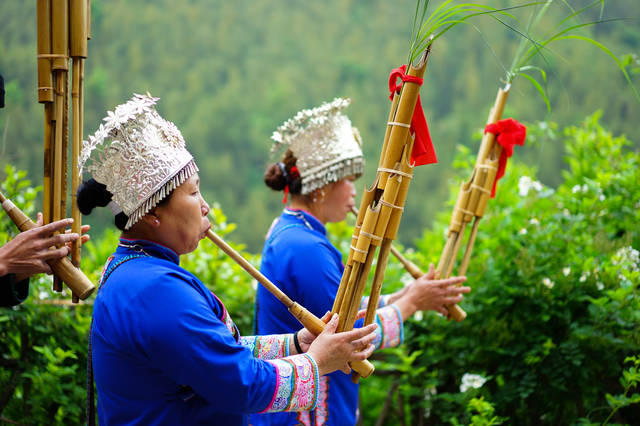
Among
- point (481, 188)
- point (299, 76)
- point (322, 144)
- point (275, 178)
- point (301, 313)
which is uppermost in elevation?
point (299, 76)

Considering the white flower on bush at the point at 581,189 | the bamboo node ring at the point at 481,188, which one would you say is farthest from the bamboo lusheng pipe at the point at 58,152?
the white flower on bush at the point at 581,189

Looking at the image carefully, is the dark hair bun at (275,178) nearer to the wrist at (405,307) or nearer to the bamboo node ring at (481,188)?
the wrist at (405,307)

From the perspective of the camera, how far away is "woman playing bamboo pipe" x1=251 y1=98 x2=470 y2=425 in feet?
7.63

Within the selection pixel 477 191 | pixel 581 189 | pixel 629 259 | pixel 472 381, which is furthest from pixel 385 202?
pixel 581 189

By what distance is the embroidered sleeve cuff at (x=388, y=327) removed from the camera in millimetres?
2419

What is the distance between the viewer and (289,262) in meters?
2.35

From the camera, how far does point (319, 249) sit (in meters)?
2.36

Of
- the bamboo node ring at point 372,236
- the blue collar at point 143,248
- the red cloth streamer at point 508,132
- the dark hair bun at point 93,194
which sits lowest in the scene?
the blue collar at point 143,248

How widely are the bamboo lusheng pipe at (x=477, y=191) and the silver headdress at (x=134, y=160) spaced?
1414 millimetres

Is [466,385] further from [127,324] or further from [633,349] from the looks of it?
[127,324]

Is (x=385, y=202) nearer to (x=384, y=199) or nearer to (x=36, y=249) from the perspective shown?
(x=384, y=199)

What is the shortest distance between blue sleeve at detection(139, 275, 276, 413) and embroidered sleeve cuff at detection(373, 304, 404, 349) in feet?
3.02

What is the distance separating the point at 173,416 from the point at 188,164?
2.30 ft

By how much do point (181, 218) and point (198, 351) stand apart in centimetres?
41
